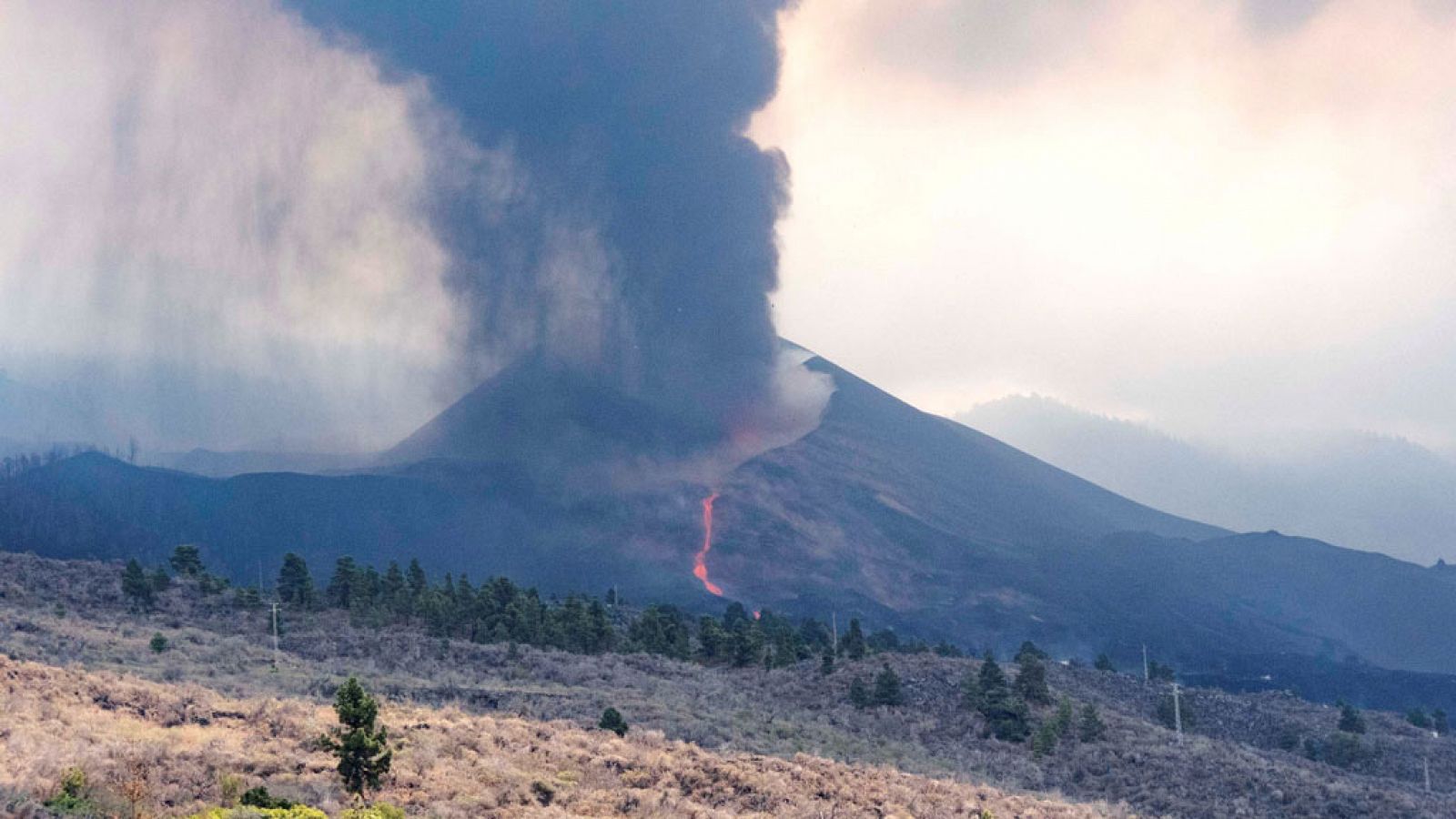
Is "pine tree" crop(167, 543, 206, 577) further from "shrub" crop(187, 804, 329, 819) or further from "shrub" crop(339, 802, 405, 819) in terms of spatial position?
"shrub" crop(187, 804, 329, 819)

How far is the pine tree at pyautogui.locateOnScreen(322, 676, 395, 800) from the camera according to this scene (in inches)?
1070

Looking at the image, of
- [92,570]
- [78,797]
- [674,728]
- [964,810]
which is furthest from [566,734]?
[92,570]

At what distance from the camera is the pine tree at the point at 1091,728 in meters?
64.0

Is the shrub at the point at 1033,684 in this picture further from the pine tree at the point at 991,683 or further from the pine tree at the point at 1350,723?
the pine tree at the point at 1350,723

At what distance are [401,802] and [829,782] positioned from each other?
17171 mm

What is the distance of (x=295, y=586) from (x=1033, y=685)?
53689mm

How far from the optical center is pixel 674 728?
164 feet

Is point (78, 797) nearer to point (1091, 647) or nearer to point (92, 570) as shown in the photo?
point (92, 570)

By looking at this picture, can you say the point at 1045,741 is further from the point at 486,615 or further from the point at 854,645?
the point at 486,615

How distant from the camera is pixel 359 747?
27203mm

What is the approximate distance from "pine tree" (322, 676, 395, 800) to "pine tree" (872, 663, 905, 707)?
152ft

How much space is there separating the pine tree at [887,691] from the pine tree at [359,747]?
152 feet

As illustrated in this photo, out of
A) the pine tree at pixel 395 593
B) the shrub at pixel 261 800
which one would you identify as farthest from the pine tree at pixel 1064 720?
the shrub at pixel 261 800

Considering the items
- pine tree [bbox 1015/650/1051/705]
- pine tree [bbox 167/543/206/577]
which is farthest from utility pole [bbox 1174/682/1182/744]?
pine tree [bbox 167/543/206/577]
